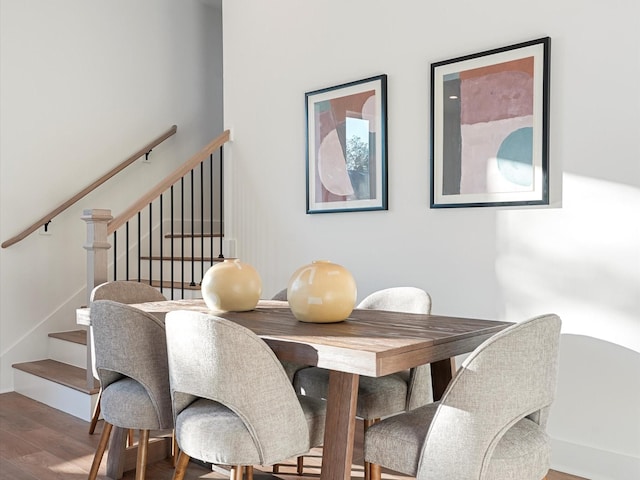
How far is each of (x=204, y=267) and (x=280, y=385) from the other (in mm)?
2777

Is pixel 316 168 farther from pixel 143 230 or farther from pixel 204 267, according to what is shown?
pixel 143 230

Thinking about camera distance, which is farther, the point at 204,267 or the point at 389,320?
the point at 204,267

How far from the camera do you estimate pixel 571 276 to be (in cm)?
276

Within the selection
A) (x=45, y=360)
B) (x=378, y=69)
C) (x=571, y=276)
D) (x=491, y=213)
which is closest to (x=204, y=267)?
(x=45, y=360)

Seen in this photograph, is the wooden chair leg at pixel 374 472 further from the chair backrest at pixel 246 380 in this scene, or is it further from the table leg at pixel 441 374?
the table leg at pixel 441 374

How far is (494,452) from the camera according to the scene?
64.1 inches

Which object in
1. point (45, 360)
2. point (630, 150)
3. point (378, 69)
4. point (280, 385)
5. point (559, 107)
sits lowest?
point (45, 360)

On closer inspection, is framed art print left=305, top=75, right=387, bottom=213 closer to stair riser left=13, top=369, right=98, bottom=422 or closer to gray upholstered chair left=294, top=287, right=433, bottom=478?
gray upholstered chair left=294, top=287, right=433, bottom=478

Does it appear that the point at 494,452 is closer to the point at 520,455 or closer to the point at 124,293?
the point at 520,455

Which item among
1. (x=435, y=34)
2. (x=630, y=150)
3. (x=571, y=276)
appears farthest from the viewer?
(x=435, y=34)

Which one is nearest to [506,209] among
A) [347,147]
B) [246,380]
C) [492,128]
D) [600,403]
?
[492,128]

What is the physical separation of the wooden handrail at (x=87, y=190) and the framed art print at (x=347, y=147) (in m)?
1.77

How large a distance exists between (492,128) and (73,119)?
326 cm

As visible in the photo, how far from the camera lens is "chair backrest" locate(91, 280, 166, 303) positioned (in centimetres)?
Result: 287
